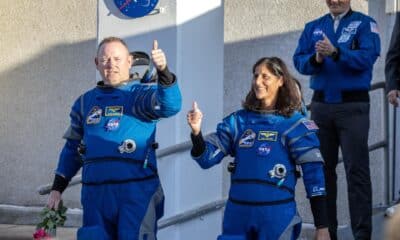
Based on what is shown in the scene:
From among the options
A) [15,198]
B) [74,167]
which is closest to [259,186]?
[74,167]

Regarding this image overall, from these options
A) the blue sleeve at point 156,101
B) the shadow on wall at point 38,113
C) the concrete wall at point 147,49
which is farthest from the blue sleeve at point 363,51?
the shadow on wall at point 38,113

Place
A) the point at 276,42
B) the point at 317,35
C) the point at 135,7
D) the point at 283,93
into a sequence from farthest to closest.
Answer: the point at 276,42
the point at 135,7
the point at 317,35
the point at 283,93

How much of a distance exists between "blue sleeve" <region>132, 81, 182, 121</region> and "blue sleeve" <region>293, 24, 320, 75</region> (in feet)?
4.63

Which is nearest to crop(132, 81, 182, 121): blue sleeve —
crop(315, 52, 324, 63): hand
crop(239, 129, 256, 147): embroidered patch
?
crop(239, 129, 256, 147): embroidered patch

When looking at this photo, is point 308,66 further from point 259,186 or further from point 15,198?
point 15,198

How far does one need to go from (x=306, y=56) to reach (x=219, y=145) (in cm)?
143

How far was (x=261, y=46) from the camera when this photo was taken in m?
8.38

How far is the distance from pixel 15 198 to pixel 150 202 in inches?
192

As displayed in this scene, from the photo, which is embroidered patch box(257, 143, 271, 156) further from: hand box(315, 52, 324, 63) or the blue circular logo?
the blue circular logo

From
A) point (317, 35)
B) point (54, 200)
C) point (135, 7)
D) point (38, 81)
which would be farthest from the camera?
point (38, 81)

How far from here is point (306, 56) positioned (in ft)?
20.9

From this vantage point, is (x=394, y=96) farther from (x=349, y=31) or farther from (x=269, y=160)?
(x=269, y=160)

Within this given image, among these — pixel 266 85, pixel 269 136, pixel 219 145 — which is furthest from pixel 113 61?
pixel 269 136

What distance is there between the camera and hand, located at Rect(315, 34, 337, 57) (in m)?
6.06
